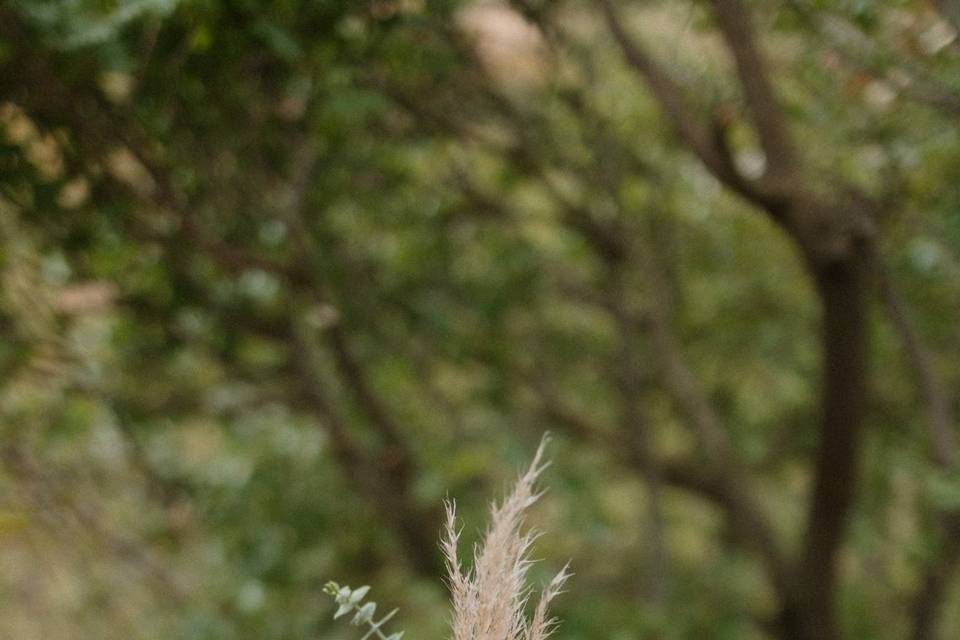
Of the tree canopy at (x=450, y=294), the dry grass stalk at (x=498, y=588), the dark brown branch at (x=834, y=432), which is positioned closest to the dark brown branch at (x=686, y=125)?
the tree canopy at (x=450, y=294)

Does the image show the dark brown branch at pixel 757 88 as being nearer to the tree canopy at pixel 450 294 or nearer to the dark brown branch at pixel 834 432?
the tree canopy at pixel 450 294

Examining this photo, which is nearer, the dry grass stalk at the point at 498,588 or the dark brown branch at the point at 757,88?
the dry grass stalk at the point at 498,588

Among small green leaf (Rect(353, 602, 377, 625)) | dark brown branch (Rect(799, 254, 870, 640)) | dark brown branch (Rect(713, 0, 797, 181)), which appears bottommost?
small green leaf (Rect(353, 602, 377, 625))

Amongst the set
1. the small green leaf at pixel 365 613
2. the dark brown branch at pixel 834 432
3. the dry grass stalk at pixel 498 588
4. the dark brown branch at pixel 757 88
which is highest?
the dark brown branch at pixel 757 88

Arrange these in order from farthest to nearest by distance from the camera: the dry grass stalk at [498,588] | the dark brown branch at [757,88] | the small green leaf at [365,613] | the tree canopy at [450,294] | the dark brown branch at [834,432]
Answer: the dark brown branch at [834,432], the tree canopy at [450,294], the dark brown branch at [757,88], the small green leaf at [365,613], the dry grass stalk at [498,588]

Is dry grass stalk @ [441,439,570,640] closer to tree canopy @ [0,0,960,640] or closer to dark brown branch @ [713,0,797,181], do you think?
tree canopy @ [0,0,960,640]

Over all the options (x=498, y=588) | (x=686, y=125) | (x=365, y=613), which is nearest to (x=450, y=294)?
(x=686, y=125)

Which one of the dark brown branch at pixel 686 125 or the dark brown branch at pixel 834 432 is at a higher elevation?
the dark brown branch at pixel 686 125

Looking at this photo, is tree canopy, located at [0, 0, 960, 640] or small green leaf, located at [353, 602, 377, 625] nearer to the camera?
small green leaf, located at [353, 602, 377, 625]

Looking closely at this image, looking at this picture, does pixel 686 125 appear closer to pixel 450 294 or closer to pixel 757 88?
pixel 757 88

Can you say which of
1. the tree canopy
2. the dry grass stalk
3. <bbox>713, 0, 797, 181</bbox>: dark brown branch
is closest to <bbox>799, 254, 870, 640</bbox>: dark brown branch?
the tree canopy

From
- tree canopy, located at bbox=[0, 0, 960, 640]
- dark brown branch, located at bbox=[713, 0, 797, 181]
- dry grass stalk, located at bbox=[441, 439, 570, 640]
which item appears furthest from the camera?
tree canopy, located at bbox=[0, 0, 960, 640]

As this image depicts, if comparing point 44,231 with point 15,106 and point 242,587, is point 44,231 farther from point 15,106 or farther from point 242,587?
point 242,587

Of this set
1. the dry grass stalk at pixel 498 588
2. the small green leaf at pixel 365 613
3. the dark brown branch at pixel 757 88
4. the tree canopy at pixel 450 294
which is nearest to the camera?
the dry grass stalk at pixel 498 588
